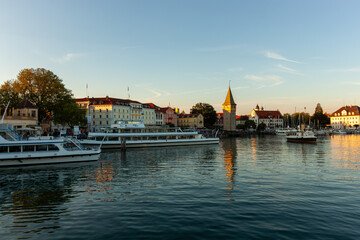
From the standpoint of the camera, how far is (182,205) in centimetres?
1425

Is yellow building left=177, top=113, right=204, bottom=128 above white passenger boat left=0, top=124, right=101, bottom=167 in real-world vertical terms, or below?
above

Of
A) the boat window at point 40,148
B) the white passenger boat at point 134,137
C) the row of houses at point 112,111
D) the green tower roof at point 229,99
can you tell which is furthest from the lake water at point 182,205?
the green tower roof at point 229,99

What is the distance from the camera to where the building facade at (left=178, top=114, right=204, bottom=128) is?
142 m

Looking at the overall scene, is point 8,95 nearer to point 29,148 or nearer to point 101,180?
point 29,148

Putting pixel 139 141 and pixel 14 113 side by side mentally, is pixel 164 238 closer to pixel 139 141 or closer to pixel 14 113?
pixel 139 141

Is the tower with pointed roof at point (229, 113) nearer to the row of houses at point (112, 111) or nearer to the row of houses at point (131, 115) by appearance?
the row of houses at point (131, 115)

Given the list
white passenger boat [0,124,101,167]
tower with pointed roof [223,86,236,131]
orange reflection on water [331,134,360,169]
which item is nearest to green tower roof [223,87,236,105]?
tower with pointed roof [223,86,236,131]

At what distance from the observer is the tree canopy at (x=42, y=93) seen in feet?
204

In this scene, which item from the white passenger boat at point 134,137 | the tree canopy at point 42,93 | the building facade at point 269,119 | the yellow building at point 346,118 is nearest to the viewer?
the white passenger boat at point 134,137

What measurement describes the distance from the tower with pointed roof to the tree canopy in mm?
98844

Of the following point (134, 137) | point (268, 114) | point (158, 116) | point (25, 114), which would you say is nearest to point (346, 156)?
point (134, 137)

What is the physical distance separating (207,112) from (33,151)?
405 feet

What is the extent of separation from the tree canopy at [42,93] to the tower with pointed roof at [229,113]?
98.8m

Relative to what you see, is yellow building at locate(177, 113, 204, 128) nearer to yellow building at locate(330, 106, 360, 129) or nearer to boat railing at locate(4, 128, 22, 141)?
yellow building at locate(330, 106, 360, 129)
